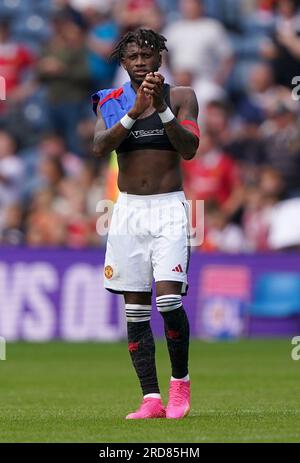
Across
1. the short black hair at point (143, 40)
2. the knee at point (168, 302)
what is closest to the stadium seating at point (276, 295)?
the knee at point (168, 302)

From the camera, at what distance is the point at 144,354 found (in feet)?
28.3

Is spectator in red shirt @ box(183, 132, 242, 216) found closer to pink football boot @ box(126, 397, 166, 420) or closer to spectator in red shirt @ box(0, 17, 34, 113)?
spectator in red shirt @ box(0, 17, 34, 113)

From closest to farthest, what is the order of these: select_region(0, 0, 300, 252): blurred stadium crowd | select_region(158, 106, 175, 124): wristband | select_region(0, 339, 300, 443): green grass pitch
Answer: select_region(0, 339, 300, 443): green grass pitch < select_region(158, 106, 175, 124): wristband < select_region(0, 0, 300, 252): blurred stadium crowd

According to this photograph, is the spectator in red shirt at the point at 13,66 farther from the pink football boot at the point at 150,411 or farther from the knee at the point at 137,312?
the pink football boot at the point at 150,411

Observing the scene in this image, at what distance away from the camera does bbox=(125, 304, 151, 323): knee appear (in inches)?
337

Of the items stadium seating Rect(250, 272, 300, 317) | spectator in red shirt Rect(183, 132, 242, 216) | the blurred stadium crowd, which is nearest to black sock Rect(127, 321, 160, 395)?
stadium seating Rect(250, 272, 300, 317)

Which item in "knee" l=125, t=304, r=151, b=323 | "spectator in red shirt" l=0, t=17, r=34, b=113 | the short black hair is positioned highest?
"spectator in red shirt" l=0, t=17, r=34, b=113

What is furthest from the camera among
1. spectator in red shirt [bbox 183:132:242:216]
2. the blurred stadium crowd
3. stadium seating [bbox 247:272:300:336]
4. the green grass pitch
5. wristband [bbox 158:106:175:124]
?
spectator in red shirt [bbox 183:132:242:216]

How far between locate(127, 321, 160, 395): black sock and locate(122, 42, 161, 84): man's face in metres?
1.73

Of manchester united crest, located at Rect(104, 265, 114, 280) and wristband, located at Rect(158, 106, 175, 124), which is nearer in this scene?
wristband, located at Rect(158, 106, 175, 124)

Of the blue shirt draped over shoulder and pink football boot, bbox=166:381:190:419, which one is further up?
the blue shirt draped over shoulder

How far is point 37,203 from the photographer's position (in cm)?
1981

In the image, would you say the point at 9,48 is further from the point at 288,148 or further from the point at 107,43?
the point at 288,148
